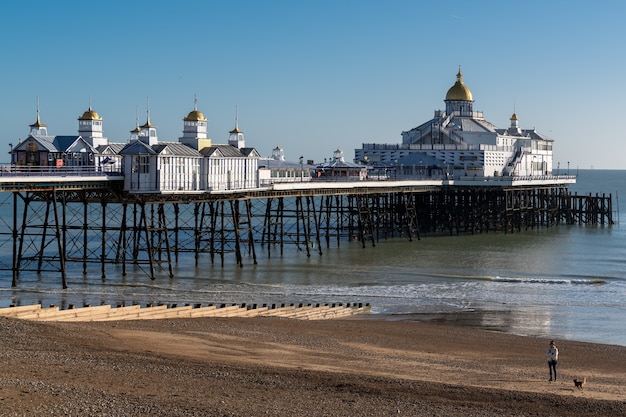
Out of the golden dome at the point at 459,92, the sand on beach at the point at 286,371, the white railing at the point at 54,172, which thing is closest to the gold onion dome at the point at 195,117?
the white railing at the point at 54,172

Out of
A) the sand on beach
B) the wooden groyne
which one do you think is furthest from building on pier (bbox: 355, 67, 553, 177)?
the sand on beach

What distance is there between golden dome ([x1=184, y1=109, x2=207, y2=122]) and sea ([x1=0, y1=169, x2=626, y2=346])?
688 cm

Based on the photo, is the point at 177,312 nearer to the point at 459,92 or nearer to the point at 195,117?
the point at 195,117

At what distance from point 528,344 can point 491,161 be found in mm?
56941

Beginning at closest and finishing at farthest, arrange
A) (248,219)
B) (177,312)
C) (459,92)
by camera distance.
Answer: (177,312), (248,219), (459,92)

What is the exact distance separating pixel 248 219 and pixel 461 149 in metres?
37.2

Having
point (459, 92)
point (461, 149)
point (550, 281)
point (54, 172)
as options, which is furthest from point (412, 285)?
point (459, 92)

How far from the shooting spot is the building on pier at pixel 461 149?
3410 inches

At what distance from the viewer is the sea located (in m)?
38.2

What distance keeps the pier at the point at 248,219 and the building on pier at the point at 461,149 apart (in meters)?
2.69

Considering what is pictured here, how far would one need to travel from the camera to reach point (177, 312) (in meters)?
33.6

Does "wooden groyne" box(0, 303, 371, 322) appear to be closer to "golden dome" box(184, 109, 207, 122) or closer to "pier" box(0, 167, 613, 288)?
"pier" box(0, 167, 613, 288)

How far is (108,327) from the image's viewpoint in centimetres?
2970

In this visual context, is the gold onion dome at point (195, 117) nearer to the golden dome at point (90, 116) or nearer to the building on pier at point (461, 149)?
the golden dome at point (90, 116)
